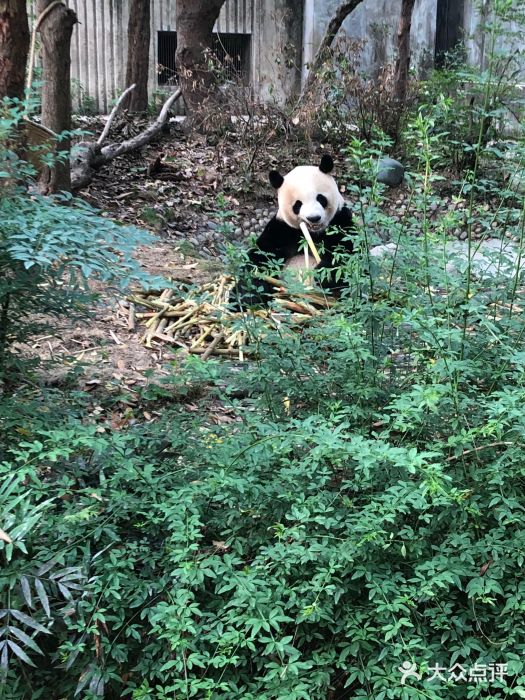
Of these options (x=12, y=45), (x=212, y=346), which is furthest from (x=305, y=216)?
(x=12, y=45)

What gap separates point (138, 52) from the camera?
8578 mm

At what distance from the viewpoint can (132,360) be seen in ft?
12.5

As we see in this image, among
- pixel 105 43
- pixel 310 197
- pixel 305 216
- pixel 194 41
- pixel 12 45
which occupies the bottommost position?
pixel 305 216

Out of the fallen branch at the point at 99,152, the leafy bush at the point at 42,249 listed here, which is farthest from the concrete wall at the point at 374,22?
the leafy bush at the point at 42,249

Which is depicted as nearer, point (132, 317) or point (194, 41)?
point (132, 317)

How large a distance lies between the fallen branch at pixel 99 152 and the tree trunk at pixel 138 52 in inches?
36.3

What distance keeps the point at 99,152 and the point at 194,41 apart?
86.0 inches

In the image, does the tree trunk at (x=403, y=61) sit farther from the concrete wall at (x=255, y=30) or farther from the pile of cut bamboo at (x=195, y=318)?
the pile of cut bamboo at (x=195, y=318)

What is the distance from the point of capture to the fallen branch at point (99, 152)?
6.34m

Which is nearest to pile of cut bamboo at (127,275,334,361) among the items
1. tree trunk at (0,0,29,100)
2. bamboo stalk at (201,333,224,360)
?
bamboo stalk at (201,333,224,360)

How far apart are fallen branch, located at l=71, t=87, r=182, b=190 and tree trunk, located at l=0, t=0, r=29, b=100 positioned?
1.50m

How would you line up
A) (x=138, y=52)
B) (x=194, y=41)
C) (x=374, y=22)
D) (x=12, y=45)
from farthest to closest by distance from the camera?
(x=374, y=22) < (x=138, y=52) < (x=194, y=41) < (x=12, y=45)

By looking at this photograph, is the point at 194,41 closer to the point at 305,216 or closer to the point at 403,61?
the point at 403,61

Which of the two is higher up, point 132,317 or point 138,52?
point 138,52
